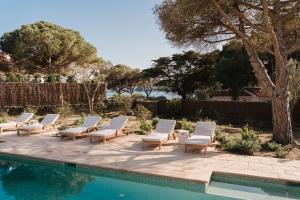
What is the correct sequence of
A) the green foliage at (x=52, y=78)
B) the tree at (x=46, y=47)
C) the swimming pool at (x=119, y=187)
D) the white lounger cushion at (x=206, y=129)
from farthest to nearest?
the tree at (x=46, y=47), the green foliage at (x=52, y=78), the white lounger cushion at (x=206, y=129), the swimming pool at (x=119, y=187)

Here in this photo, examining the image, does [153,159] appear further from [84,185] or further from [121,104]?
[121,104]

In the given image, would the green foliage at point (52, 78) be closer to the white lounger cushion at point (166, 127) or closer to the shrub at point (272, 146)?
the white lounger cushion at point (166, 127)

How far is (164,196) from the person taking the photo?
7.05m

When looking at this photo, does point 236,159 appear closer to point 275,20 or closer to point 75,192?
point 75,192

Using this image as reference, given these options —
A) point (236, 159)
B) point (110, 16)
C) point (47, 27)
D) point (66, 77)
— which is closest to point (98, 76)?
point (66, 77)

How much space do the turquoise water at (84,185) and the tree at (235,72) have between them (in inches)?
723

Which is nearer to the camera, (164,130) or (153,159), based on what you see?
(153,159)

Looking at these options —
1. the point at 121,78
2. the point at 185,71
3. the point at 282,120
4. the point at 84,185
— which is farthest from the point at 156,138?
the point at 121,78

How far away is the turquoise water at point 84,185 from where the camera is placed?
7160 mm

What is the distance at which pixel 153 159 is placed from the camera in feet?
29.8

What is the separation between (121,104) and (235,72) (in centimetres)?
1012

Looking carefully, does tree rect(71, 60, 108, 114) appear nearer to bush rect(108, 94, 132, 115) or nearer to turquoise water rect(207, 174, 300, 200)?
bush rect(108, 94, 132, 115)

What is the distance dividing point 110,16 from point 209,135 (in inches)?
442

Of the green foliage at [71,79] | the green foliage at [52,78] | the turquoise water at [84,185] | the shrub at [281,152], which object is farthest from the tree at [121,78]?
the turquoise water at [84,185]
